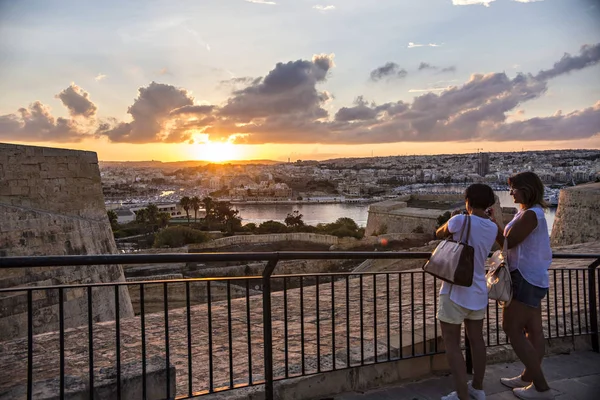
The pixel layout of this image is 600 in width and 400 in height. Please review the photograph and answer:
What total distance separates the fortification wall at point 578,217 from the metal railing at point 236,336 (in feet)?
58.2

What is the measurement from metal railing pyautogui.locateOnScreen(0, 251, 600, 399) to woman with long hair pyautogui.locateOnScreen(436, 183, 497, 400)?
1.50 feet

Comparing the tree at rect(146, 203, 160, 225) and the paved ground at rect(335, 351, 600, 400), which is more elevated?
the paved ground at rect(335, 351, 600, 400)

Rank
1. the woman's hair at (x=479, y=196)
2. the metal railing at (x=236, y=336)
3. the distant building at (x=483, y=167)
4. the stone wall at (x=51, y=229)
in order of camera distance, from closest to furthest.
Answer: the metal railing at (x=236, y=336), the woman's hair at (x=479, y=196), the stone wall at (x=51, y=229), the distant building at (x=483, y=167)

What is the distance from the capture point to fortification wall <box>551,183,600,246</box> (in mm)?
21891

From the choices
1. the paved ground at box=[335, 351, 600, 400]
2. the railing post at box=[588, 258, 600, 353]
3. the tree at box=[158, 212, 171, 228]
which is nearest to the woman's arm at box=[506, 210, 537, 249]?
the paved ground at box=[335, 351, 600, 400]

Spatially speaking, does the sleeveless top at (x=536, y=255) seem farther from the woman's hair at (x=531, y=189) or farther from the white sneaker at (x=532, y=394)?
the white sneaker at (x=532, y=394)

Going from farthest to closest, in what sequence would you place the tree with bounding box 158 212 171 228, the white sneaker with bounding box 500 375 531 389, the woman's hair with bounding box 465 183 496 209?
the tree with bounding box 158 212 171 228, the white sneaker with bounding box 500 375 531 389, the woman's hair with bounding box 465 183 496 209

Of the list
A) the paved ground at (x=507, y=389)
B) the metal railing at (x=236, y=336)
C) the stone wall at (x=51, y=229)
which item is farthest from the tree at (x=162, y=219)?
the paved ground at (x=507, y=389)

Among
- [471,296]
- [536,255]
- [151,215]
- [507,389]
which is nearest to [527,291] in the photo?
[536,255]

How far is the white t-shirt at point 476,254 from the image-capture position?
298cm

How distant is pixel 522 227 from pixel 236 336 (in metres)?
3.36

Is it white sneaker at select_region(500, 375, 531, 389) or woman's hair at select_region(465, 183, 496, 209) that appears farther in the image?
white sneaker at select_region(500, 375, 531, 389)

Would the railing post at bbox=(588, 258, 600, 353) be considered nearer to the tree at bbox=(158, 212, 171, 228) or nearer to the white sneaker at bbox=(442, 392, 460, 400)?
the white sneaker at bbox=(442, 392, 460, 400)

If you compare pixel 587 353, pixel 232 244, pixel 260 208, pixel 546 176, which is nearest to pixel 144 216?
pixel 232 244
